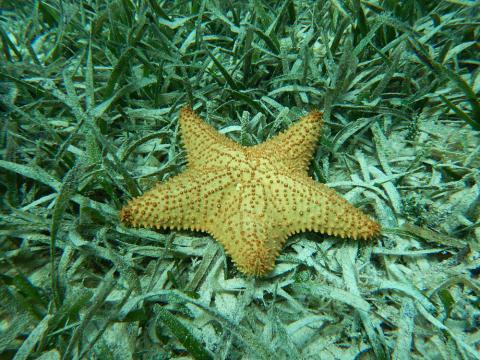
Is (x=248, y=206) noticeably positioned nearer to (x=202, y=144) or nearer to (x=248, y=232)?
(x=248, y=232)

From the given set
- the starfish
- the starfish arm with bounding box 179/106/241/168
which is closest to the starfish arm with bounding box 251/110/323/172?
the starfish

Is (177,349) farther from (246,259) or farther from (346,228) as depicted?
(346,228)

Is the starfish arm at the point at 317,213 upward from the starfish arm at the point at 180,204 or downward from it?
downward

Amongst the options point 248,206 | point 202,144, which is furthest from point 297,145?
point 202,144

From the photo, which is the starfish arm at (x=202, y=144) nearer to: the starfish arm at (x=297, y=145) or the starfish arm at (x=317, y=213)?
the starfish arm at (x=297, y=145)

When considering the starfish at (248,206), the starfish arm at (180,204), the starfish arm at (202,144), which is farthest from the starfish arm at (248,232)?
the starfish arm at (202,144)

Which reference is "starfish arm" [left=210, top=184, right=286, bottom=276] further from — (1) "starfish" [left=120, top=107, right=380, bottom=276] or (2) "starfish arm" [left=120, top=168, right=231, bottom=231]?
(2) "starfish arm" [left=120, top=168, right=231, bottom=231]

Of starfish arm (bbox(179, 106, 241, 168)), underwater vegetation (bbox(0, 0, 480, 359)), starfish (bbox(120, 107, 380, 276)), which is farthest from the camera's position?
starfish arm (bbox(179, 106, 241, 168))
